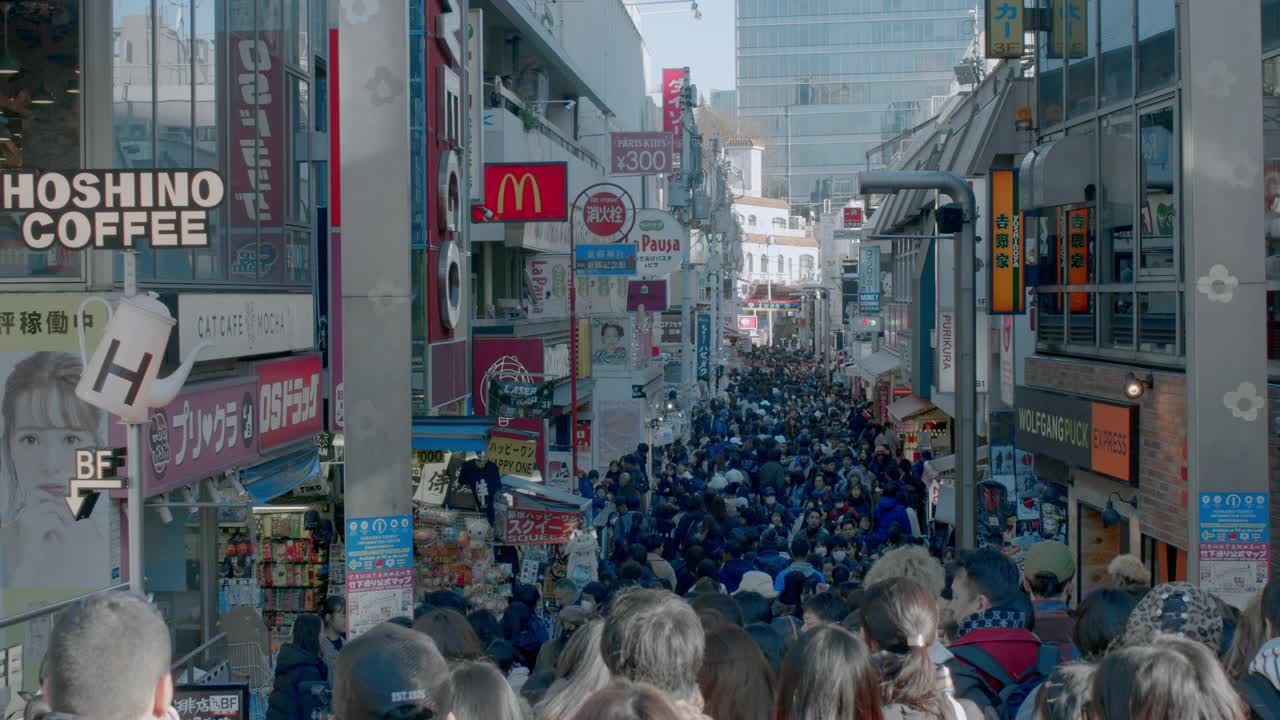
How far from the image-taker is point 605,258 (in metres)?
22.2

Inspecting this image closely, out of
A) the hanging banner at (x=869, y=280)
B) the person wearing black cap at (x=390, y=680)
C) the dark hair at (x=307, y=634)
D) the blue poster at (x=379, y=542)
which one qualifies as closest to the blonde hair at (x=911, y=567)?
the blue poster at (x=379, y=542)

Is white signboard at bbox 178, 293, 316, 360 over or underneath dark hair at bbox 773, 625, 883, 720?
over

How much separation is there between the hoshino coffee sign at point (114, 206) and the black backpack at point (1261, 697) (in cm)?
622

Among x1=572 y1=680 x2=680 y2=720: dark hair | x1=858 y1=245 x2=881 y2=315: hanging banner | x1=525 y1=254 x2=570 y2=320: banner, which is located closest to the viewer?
x1=572 y1=680 x2=680 y2=720: dark hair

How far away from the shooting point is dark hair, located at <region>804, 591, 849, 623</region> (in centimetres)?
744

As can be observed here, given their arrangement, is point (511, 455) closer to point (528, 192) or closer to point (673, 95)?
point (528, 192)

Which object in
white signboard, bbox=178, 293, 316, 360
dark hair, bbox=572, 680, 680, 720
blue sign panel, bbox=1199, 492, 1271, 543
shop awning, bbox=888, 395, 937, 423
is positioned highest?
white signboard, bbox=178, 293, 316, 360

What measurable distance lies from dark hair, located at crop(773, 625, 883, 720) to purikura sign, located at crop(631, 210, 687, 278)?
24.6 meters

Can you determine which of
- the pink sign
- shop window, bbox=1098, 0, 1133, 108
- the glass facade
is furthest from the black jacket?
shop window, bbox=1098, 0, 1133, 108

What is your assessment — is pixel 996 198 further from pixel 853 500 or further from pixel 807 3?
pixel 807 3

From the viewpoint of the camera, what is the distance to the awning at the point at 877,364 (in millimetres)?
31875

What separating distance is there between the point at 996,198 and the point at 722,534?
4817mm

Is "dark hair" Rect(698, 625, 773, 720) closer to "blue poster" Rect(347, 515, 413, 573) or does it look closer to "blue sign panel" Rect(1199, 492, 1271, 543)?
"blue poster" Rect(347, 515, 413, 573)

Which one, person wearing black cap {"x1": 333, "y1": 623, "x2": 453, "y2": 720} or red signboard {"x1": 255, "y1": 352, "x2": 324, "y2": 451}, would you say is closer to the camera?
person wearing black cap {"x1": 333, "y1": 623, "x2": 453, "y2": 720}
